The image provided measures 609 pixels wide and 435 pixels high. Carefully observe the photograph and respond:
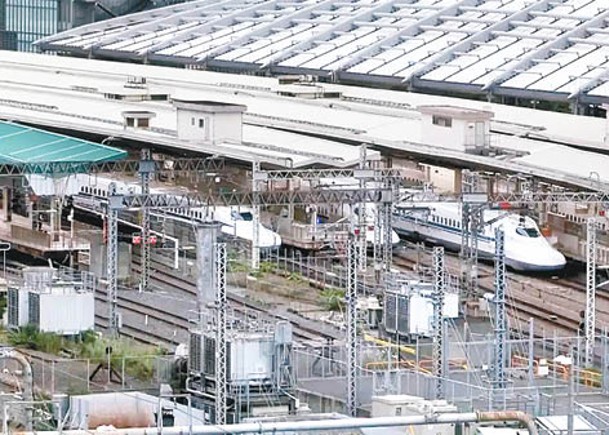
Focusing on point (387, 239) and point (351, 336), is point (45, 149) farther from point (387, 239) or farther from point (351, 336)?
point (351, 336)

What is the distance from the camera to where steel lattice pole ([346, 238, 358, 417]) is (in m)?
20.6

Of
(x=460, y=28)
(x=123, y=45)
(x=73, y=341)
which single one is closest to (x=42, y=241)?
(x=73, y=341)

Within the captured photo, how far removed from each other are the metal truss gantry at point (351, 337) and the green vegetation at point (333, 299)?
399cm

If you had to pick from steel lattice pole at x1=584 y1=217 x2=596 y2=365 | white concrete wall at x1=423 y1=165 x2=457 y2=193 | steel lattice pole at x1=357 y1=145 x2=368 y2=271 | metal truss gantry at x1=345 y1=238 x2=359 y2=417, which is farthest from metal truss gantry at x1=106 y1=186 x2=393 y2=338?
white concrete wall at x1=423 y1=165 x2=457 y2=193

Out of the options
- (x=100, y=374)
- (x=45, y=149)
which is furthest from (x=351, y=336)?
(x=45, y=149)

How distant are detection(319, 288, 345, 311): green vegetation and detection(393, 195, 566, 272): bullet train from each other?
1587 mm

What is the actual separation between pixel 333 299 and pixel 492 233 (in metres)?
3.21

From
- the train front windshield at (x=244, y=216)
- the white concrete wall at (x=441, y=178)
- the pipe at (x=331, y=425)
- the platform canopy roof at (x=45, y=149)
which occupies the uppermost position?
the platform canopy roof at (x=45, y=149)

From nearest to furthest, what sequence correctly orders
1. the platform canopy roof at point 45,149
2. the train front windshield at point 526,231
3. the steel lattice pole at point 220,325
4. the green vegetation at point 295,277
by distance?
the steel lattice pole at point 220,325 → the green vegetation at point 295,277 → the train front windshield at point 526,231 → the platform canopy roof at point 45,149

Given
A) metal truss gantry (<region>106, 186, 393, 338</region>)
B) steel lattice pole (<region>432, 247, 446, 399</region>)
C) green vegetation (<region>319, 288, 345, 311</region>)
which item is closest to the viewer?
steel lattice pole (<region>432, 247, 446, 399</region>)

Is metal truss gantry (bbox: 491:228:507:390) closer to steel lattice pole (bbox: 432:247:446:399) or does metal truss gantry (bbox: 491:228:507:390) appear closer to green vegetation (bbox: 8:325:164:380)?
steel lattice pole (bbox: 432:247:446:399)

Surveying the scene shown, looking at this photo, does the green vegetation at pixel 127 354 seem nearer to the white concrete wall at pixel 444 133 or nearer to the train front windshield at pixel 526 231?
the train front windshield at pixel 526 231

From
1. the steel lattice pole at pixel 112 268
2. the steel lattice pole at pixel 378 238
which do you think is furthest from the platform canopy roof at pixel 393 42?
the steel lattice pole at pixel 112 268

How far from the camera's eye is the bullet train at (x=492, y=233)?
2834 centimetres
